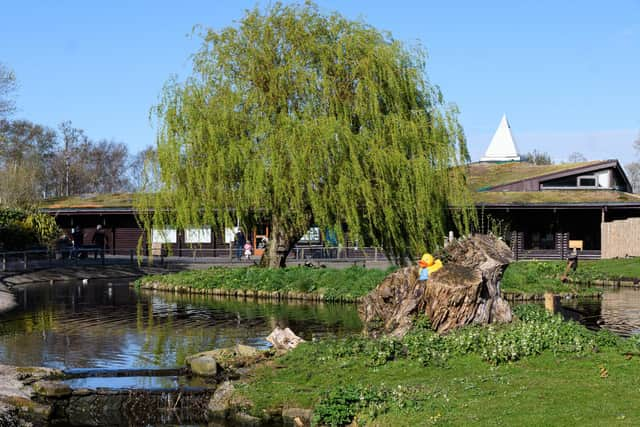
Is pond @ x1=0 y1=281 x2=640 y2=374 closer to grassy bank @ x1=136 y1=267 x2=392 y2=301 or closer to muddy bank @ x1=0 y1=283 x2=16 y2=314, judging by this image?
muddy bank @ x1=0 y1=283 x2=16 y2=314

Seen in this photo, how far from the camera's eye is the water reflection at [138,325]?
65.5 feet

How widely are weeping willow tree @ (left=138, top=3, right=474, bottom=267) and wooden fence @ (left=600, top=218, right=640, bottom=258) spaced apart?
59.9 ft

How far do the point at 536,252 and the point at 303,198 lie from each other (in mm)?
25895

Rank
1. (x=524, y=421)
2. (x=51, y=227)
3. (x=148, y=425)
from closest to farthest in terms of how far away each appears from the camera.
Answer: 1. (x=524, y=421)
2. (x=148, y=425)
3. (x=51, y=227)

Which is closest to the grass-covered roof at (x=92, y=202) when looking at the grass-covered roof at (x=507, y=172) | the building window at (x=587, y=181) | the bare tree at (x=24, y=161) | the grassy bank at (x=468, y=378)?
the bare tree at (x=24, y=161)

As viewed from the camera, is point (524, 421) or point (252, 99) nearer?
point (524, 421)

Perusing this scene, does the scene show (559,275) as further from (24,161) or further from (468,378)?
(24,161)

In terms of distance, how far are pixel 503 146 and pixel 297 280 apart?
172 feet

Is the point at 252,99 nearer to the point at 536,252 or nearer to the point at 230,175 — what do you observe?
the point at 230,175

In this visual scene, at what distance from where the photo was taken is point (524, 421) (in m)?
11.3

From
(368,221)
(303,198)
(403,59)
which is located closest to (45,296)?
(303,198)

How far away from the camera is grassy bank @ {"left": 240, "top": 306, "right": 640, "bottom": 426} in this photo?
1192cm

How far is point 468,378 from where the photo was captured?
13.9 meters

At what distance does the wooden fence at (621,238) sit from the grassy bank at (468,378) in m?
33.3
